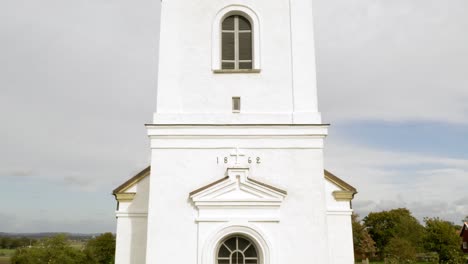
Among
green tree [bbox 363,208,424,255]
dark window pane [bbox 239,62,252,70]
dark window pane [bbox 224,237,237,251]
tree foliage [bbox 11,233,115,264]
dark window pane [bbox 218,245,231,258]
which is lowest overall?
tree foliage [bbox 11,233,115,264]

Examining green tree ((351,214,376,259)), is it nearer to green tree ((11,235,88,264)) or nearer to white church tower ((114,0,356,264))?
green tree ((11,235,88,264))

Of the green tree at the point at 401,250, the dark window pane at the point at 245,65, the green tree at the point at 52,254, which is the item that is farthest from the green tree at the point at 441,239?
the green tree at the point at 52,254

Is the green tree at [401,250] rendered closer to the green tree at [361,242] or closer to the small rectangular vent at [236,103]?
the green tree at [361,242]

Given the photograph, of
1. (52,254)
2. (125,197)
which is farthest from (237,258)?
(52,254)

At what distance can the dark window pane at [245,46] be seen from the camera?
13.1 m

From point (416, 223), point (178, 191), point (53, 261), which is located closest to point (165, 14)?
point (178, 191)

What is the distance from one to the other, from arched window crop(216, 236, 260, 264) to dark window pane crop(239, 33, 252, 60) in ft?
18.0

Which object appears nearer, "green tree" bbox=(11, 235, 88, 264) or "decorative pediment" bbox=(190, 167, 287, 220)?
"decorative pediment" bbox=(190, 167, 287, 220)

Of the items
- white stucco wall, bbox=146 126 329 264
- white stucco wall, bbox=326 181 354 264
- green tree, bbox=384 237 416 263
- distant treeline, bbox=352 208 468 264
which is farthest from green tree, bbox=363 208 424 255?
white stucco wall, bbox=146 126 329 264

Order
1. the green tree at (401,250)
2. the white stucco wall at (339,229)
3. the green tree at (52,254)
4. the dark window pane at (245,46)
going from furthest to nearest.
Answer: the green tree at (401,250) → the green tree at (52,254) → the white stucco wall at (339,229) → the dark window pane at (245,46)

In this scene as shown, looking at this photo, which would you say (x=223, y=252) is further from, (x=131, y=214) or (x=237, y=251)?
(x=131, y=214)

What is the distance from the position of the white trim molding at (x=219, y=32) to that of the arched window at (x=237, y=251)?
4993 millimetres

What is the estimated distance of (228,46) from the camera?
13180 mm

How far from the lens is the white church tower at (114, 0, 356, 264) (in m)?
11.4
